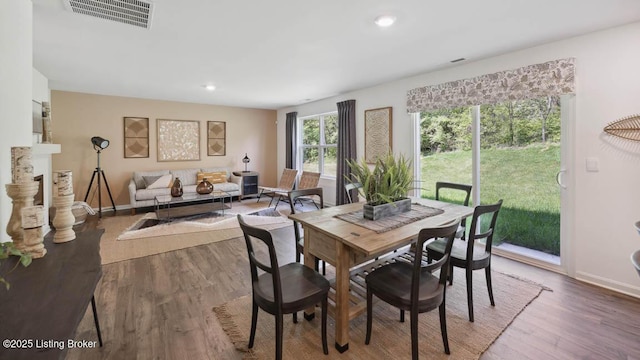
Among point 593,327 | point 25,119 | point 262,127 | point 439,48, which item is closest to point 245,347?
point 25,119

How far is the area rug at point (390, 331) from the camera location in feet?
5.85

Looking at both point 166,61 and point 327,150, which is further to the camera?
point 327,150

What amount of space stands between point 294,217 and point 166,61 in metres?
2.78

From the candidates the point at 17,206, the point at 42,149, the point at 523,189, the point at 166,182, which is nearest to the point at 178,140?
the point at 166,182

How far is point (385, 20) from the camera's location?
234cm

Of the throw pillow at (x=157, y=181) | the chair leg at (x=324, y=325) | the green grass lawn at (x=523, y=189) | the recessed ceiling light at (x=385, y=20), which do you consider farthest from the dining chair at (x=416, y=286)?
the throw pillow at (x=157, y=181)

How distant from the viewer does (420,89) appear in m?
3.98

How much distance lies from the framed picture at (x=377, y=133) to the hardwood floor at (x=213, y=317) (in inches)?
92.1

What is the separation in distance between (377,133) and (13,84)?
13.6ft

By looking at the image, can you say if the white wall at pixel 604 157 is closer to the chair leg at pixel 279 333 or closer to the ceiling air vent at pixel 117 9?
the chair leg at pixel 279 333

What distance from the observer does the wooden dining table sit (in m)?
1.71

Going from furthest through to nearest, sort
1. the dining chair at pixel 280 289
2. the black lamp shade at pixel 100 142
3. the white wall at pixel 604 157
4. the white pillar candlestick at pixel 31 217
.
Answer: the black lamp shade at pixel 100 142 → the white wall at pixel 604 157 → the dining chair at pixel 280 289 → the white pillar candlestick at pixel 31 217

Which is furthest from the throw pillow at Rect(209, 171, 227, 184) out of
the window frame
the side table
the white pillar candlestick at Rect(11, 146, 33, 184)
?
the white pillar candlestick at Rect(11, 146, 33, 184)

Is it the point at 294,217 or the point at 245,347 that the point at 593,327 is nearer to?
the point at 294,217
